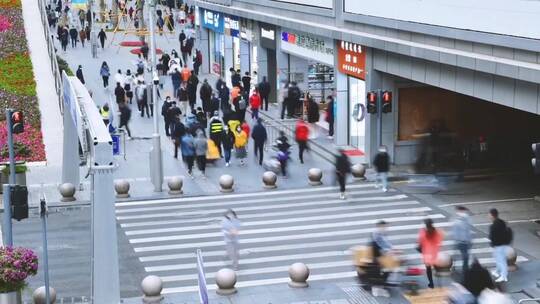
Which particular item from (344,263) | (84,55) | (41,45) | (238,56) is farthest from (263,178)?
(84,55)

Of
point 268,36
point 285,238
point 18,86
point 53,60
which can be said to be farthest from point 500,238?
point 53,60

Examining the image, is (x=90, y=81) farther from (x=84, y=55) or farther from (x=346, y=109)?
(x=346, y=109)

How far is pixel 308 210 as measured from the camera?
83.9 feet

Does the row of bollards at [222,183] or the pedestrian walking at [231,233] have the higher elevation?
the pedestrian walking at [231,233]

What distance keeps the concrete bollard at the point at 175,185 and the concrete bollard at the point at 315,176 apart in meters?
3.77

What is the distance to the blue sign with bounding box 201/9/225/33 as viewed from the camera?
166 ft

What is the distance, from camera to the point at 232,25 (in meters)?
48.3

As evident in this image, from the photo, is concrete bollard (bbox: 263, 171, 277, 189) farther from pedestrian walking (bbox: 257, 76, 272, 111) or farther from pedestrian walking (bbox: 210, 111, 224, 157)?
pedestrian walking (bbox: 257, 76, 272, 111)

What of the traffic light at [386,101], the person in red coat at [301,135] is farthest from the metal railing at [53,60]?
the traffic light at [386,101]

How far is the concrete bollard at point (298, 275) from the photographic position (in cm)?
1905

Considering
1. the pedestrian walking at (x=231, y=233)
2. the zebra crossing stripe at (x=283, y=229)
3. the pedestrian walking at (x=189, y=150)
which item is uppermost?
the pedestrian walking at (x=231, y=233)

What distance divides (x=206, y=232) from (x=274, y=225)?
1.70 meters

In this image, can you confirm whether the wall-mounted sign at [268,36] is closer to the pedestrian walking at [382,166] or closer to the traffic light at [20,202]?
the pedestrian walking at [382,166]

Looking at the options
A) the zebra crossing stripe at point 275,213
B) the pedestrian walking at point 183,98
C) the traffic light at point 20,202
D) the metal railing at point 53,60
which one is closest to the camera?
the traffic light at point 20,202
